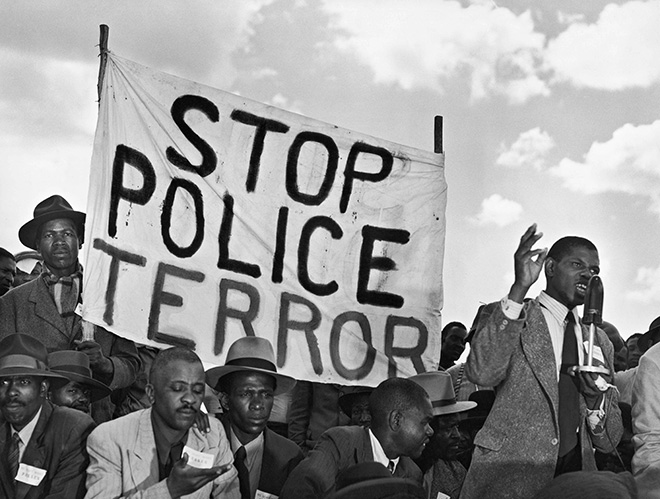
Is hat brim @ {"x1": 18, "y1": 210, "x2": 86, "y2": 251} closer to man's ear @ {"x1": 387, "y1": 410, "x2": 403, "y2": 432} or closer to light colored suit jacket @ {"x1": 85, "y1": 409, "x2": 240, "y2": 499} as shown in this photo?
light colored suit jacket @ {"x1": 85, "y1": 409, "x2": 240, "y2": 499}

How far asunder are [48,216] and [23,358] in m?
1.30

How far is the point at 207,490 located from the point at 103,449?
0.58m

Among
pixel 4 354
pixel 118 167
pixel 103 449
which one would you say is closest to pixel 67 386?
pixel 4 354

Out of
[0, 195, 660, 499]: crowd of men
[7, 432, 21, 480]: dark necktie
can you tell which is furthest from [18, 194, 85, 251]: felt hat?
[7, 432, 21, 480]: dark necktie

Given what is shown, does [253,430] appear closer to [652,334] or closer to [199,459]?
[199,459]

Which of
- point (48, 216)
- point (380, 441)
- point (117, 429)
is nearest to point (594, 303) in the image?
point (380, 441)

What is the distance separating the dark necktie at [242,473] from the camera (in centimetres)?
556

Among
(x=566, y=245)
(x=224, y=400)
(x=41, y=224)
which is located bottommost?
(x=224, y=400)

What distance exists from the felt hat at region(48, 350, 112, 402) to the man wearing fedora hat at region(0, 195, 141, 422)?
0.14 metres

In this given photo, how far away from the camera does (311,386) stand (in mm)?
7176

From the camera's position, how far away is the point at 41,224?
632cm

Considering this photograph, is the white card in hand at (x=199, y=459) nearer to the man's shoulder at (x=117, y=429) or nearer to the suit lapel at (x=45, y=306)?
the man's shoulder at (x=117, y=429)

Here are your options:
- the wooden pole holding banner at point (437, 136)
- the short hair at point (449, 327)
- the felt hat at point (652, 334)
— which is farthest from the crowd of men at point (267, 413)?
the short hair at point (449, 327)

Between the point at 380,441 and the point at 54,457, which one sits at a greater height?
the point at 380,441
